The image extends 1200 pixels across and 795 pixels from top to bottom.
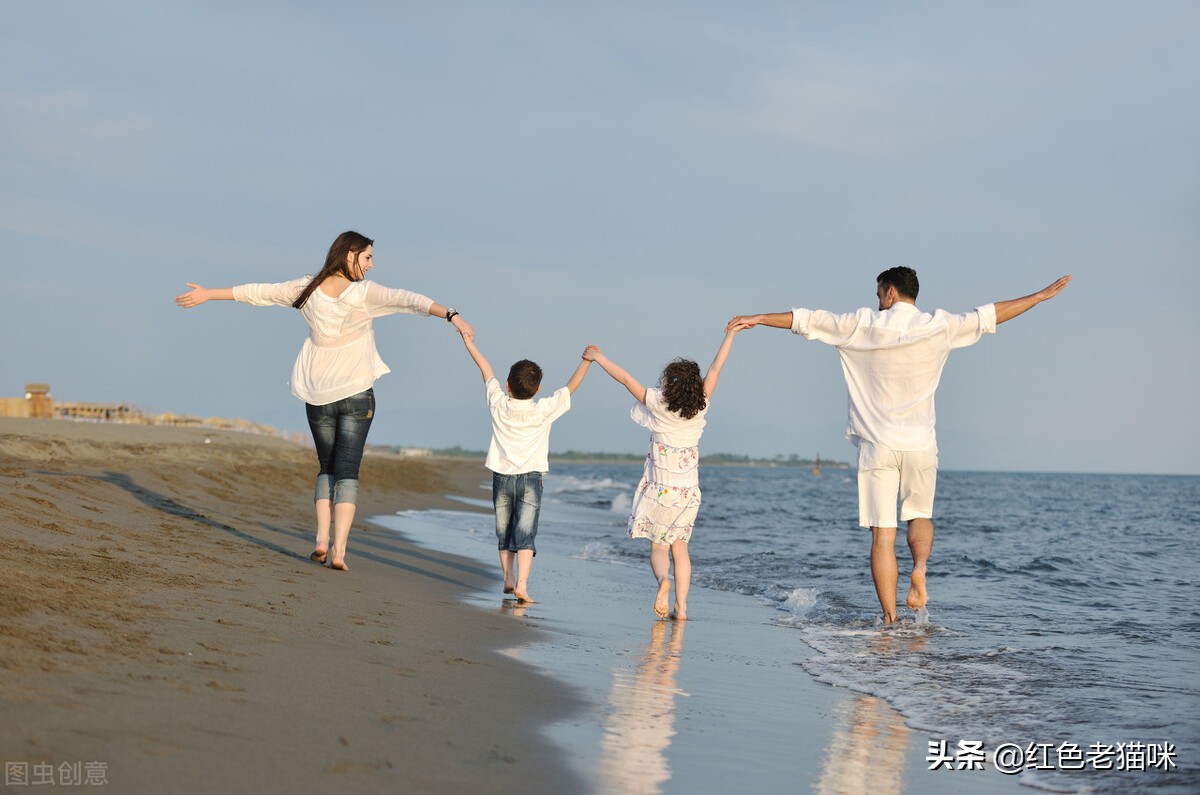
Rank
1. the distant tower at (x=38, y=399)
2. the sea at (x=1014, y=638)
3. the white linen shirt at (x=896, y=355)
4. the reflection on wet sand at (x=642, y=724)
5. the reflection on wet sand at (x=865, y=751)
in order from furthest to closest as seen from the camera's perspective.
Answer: the distant tower at (x=38, y=399)
the white linen shirt at (x=896, y=355)
the sea at (x=1014, y=638)
the reflection on wet sand at (x=865, y=751)
the reflection on wet sand at (x=642, y=724)

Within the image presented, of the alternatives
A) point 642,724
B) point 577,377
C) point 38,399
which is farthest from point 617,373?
point 38,399

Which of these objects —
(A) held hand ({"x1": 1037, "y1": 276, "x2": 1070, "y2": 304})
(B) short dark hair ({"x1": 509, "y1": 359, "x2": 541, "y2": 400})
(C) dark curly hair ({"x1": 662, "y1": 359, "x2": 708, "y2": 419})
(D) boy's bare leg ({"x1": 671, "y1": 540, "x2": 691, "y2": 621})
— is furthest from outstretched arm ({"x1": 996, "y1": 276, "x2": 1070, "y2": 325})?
(B) short dark hair ({"x1": 509, "y1": 359, "x2": 541, "y2": 400})

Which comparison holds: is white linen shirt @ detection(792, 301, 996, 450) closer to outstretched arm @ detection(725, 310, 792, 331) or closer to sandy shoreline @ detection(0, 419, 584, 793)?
outstretched arm @ detection(725, 310, 792, 331)

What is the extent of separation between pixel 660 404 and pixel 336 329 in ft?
7.14

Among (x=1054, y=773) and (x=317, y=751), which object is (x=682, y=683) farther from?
(x=317, y=751)

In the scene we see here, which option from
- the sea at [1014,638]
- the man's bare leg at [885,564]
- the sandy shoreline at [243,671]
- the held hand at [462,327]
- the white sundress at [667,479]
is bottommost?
A: the sea at [1014,638]

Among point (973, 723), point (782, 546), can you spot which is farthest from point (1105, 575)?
point (973, 723)

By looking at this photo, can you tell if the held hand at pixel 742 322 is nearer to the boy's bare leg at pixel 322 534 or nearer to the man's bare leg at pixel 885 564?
the man's bare leg at pixel 885 564

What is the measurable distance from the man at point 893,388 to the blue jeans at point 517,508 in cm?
186

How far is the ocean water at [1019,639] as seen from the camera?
3934mm

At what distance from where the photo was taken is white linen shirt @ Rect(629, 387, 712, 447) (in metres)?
6.95

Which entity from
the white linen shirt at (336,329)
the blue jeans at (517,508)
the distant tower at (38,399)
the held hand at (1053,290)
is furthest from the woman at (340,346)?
the distant tower at (38,399)

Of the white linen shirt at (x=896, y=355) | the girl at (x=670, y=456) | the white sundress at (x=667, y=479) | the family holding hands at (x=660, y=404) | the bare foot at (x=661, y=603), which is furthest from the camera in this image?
the white sundress at (x=667, y=479)

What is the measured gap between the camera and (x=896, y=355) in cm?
641
